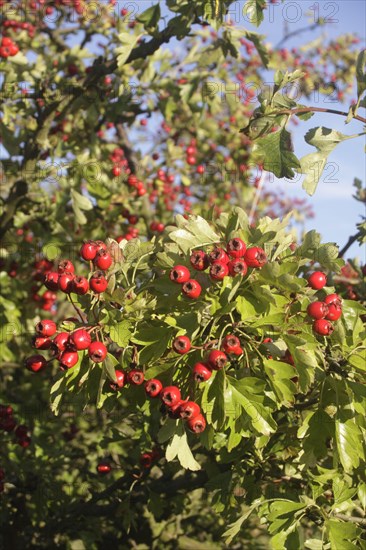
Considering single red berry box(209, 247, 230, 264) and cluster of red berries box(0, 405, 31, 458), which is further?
cluster of red berries box(0, 405, 31, 458)

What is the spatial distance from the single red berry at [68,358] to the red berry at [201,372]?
14.0 inches

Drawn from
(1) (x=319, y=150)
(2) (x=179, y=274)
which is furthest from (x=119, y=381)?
(1) (x=319, y=150)

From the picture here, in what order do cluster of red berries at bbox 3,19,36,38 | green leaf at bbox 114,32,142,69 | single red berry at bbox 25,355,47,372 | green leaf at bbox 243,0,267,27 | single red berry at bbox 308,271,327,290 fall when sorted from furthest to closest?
cluster of red berries at bbox 3,19,36,38 → green leaf at bbox 114,32,142,69 → green leaf at bbox 243,0,267,27 → single red berry at bbox 25,355,47,372 → single red berry at bbox 308,271,327,290

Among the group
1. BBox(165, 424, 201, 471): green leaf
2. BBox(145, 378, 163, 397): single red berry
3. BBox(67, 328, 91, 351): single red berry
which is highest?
BBox(67, 328, 91, 351): single red berry

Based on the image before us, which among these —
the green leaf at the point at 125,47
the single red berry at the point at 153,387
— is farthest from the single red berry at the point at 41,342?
the green leaf at the point at 125,47

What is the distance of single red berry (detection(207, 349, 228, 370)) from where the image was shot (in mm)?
1540

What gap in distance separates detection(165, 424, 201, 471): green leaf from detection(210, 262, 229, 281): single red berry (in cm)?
51

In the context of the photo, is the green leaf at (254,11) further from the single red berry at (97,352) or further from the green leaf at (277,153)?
the single red berry at (97,352)

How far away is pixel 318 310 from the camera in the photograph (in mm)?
1607

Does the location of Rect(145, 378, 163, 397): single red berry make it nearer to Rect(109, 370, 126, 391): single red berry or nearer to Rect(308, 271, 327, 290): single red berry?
Rect(109, 370, 126, 391): single red berry

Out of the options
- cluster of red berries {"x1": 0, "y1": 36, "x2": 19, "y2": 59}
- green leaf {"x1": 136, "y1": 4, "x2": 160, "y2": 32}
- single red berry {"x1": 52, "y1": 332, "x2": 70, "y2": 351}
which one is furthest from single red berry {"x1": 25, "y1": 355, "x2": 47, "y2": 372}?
cluster of red berries {"x1": 0, "y1": 36, "x2": 19, "y2": 59}

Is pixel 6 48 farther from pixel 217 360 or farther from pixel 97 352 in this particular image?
pixel 217 360

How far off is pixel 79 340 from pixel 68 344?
0.05 meters

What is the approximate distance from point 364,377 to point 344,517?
48 cm
